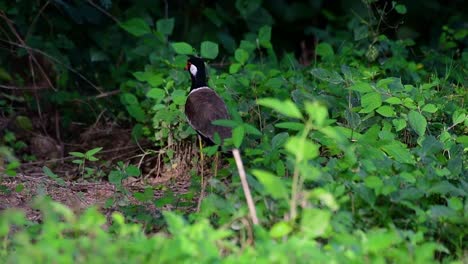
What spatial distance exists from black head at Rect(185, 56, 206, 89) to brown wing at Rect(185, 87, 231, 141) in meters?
0.19

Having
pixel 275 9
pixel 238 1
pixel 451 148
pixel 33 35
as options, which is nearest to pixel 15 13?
pixel 33 35

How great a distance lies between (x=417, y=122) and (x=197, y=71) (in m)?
1.61

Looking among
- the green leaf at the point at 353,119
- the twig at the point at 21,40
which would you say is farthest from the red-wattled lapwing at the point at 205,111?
the twig at the point at 21,40

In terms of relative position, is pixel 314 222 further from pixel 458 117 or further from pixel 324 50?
pixel 324 50

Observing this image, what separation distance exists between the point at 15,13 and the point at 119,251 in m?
4.18

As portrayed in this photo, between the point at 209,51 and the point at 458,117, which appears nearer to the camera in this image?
the point at 458,117

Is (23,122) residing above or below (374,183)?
below

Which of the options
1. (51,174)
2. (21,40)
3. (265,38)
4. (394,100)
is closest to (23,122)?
(21,40)

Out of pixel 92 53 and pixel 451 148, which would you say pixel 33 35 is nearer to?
pixel 92 53

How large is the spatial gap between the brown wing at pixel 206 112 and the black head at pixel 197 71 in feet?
0.63

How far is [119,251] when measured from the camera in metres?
3.62

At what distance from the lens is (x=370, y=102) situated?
5.58m

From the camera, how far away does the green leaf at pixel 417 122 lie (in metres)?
5.43

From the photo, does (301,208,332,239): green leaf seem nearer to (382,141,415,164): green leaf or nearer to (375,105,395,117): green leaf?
(382,141,415,164): green leaf
